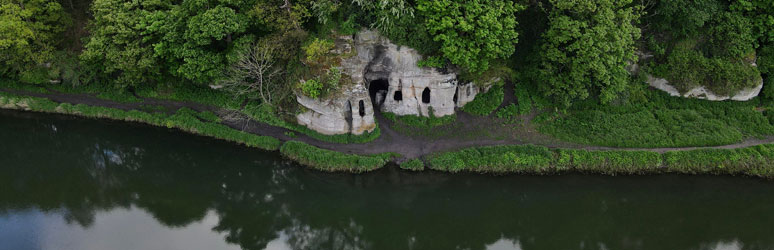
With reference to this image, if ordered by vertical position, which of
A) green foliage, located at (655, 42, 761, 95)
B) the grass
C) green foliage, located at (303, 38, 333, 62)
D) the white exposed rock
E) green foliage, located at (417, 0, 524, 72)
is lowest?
the grass

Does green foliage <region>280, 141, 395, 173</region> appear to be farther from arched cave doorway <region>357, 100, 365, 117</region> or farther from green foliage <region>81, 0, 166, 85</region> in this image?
green foliage <region>81, 0, 166, 85</region>

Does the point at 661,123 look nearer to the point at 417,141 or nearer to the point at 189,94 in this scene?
the point at 417,141

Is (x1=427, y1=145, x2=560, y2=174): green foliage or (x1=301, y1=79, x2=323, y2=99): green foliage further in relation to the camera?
(x1=427, y1=145, x2=560, y2=174): green foliage

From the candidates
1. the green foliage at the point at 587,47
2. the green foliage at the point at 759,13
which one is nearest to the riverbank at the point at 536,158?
the green foliage at the point at 587,47

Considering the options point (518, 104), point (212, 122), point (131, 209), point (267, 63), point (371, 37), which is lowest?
point (131, 209)

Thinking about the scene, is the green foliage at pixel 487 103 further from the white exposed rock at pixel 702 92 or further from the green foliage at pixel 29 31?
the green foliage at pixel 29 31

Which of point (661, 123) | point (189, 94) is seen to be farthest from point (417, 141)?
point (189, 94)

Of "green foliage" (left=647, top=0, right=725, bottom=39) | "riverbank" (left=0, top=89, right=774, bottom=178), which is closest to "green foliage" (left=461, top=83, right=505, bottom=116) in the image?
"riverbank" (left=0, top=89, right=774, bottom=178)

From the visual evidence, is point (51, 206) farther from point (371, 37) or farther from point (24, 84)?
point (371, 37)

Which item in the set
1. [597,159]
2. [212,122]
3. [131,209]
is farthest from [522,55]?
[131,209]
